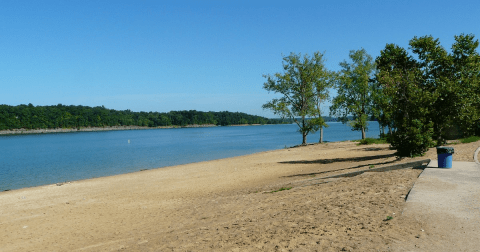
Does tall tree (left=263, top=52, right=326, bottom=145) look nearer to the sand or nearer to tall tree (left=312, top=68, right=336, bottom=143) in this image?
tall tree (left=312, top=68, right=336, bottom=143)

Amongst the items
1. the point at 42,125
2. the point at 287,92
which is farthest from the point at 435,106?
the point at 42,125

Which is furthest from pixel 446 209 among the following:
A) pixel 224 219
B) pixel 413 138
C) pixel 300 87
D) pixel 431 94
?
pixel 300 87

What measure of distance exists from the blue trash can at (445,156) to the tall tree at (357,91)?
2975 centimetres

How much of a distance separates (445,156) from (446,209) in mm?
5991

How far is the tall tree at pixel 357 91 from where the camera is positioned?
41.7 metres

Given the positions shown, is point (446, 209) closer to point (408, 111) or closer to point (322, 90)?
point (408, 111)

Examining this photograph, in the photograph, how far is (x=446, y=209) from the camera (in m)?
7.41

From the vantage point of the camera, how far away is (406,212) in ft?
23.7

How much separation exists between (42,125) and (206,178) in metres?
201

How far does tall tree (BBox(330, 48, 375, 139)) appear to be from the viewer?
4166cm

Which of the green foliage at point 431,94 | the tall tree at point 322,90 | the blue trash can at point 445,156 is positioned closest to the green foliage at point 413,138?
the green foliage at point 431,94

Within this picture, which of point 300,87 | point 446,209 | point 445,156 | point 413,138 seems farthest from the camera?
point 300,87

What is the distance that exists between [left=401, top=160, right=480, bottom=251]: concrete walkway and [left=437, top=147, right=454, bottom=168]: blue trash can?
2.65ft

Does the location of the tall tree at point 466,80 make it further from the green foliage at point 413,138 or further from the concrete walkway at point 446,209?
the concrete walkway at point 446,209
